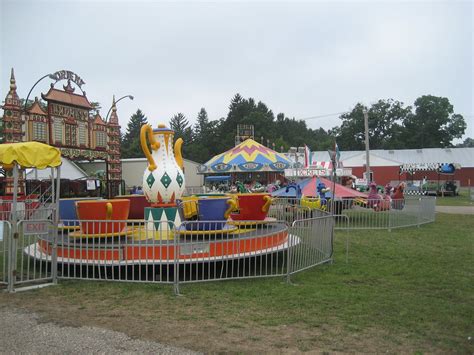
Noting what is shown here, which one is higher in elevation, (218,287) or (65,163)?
(65,163)

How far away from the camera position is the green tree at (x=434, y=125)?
70.5 metres

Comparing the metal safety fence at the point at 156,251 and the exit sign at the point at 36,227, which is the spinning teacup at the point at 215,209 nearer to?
the metal safety fence at the point at 156,251

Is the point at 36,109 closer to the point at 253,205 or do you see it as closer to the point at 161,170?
the point at 161,170

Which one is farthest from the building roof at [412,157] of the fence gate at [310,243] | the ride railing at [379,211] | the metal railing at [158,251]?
the metal railing at [158,251]

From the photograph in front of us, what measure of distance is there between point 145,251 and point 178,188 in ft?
6.49

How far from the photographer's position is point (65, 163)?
30422mm

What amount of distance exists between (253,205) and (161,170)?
202 centimetres

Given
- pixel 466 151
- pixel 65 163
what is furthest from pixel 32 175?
pixel 466 151

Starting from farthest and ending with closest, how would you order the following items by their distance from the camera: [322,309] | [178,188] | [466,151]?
1. [466,151]
2. [178,188]
3. [322,309]

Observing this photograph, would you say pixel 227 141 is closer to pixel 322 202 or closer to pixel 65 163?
pixel 65 163

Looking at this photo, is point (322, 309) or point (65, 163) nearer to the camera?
point (322, 309)

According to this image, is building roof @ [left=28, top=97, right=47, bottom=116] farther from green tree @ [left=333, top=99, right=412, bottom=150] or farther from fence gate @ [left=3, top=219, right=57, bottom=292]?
green tree @ [left=333, top=99, right=412, bottom=150]

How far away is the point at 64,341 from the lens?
4.47 metres

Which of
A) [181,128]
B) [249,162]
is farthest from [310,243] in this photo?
[181,128]
